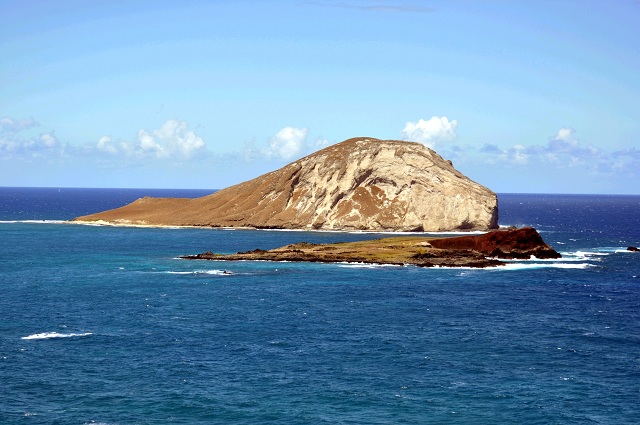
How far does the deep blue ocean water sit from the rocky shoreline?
1123 centimetres

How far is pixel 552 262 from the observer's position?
139375 mm

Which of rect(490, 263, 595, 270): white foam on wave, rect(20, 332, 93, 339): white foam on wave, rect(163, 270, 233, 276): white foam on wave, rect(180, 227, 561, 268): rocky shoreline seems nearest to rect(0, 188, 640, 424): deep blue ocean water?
rect(20, 332, 93, 339): white foam on wave

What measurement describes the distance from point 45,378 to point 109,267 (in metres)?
70.3

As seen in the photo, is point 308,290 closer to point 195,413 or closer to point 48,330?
point 48,330

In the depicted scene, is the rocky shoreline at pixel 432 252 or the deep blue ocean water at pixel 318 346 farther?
the rocky shoreline at pixel 432 252

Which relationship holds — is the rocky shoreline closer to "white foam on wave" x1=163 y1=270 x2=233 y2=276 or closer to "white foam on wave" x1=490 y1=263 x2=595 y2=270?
"white foam on wave" x1=490 y1=263 x2=595 y2=270

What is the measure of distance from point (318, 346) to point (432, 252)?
74436 millimetres

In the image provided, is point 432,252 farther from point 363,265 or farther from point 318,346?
point 318,346

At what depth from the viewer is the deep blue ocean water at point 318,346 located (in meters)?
54.9

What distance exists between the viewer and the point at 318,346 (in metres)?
71.9

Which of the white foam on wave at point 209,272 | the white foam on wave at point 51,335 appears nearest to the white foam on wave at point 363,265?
the white foam on wave at point 209,272

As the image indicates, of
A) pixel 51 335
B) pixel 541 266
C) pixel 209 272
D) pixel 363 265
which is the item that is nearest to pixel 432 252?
pixel 363 265

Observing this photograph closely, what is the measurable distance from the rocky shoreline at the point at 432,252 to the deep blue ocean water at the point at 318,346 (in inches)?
442

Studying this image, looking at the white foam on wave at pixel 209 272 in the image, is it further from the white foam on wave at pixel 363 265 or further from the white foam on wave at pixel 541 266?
the white foam on wave at pixel 541 266
